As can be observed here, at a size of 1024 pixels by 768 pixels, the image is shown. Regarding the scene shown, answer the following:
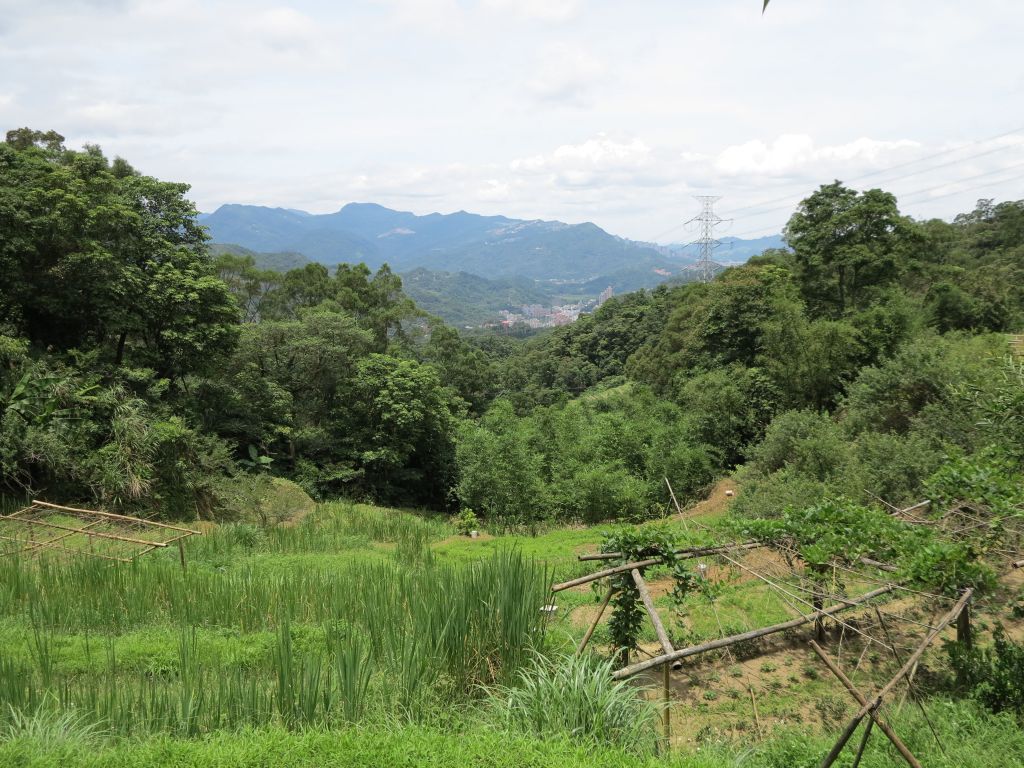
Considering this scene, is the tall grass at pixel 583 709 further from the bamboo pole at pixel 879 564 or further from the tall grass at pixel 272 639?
the bamboo pole at pixel 879 564

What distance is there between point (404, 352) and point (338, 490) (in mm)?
8391

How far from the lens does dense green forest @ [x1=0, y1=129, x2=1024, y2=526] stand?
497 inches

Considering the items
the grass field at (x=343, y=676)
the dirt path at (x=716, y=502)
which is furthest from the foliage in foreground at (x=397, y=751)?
the dirt path at (x=716, y=502)

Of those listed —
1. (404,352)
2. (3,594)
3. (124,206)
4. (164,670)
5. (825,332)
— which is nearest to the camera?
(164,670)

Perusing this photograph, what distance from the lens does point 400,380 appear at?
21.7m

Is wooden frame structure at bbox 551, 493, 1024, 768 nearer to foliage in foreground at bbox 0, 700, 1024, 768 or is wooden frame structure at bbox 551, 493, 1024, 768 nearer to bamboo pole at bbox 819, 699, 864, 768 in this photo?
foliage in foreground at bbox 0, 700, 1024, 768

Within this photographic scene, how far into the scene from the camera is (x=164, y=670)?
5.50 metres

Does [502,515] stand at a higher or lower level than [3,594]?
lower

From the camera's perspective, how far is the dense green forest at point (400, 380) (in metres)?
12.6

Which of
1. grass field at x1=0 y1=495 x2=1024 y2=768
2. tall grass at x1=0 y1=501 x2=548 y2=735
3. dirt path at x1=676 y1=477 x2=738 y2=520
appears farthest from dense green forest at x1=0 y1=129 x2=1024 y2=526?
tall grass at x1=0 y1=501 x2=548 y2=735

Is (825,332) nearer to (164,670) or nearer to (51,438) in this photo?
(164,670)

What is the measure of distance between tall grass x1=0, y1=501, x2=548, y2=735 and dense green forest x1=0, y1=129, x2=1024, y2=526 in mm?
6356

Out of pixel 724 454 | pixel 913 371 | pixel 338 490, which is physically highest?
pixel 913 371

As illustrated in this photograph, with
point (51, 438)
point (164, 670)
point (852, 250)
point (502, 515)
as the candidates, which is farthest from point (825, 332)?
point (51, 438)
